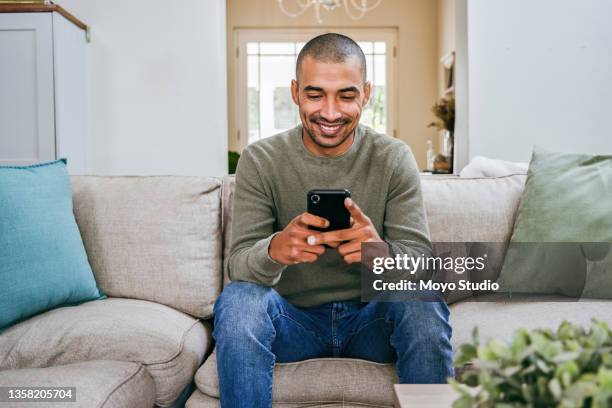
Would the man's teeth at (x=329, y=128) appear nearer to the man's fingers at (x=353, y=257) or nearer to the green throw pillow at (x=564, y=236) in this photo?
the man's fingers at (x=353, y=257)

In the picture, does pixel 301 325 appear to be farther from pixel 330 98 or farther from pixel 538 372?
pixel 538 372

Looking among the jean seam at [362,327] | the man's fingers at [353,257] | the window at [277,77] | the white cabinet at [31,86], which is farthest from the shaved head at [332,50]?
the window at [277,77]

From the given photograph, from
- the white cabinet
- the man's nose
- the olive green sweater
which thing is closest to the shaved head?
the man's nose

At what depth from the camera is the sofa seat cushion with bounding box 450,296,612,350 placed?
4.67 ft

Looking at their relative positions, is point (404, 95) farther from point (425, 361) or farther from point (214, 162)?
point (425, 361)

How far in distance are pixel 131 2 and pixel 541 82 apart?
2232 mm

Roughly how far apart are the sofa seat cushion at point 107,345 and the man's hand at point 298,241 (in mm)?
343

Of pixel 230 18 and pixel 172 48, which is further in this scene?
pixel 230 18

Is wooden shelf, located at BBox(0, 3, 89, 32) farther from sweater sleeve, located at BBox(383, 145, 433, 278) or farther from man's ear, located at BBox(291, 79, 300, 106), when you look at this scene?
sweater sleeve, located at BBox(383, 145, 433, 278)

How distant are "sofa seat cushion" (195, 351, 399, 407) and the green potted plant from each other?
708 mm

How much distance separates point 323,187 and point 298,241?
0.88 ft

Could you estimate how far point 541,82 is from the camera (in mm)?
2674

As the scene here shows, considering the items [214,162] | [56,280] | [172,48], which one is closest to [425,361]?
[56,280]

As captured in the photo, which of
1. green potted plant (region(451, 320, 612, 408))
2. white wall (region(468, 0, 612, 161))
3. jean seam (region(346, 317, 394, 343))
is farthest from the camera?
white wall (region(468, 0, 612, 161))
